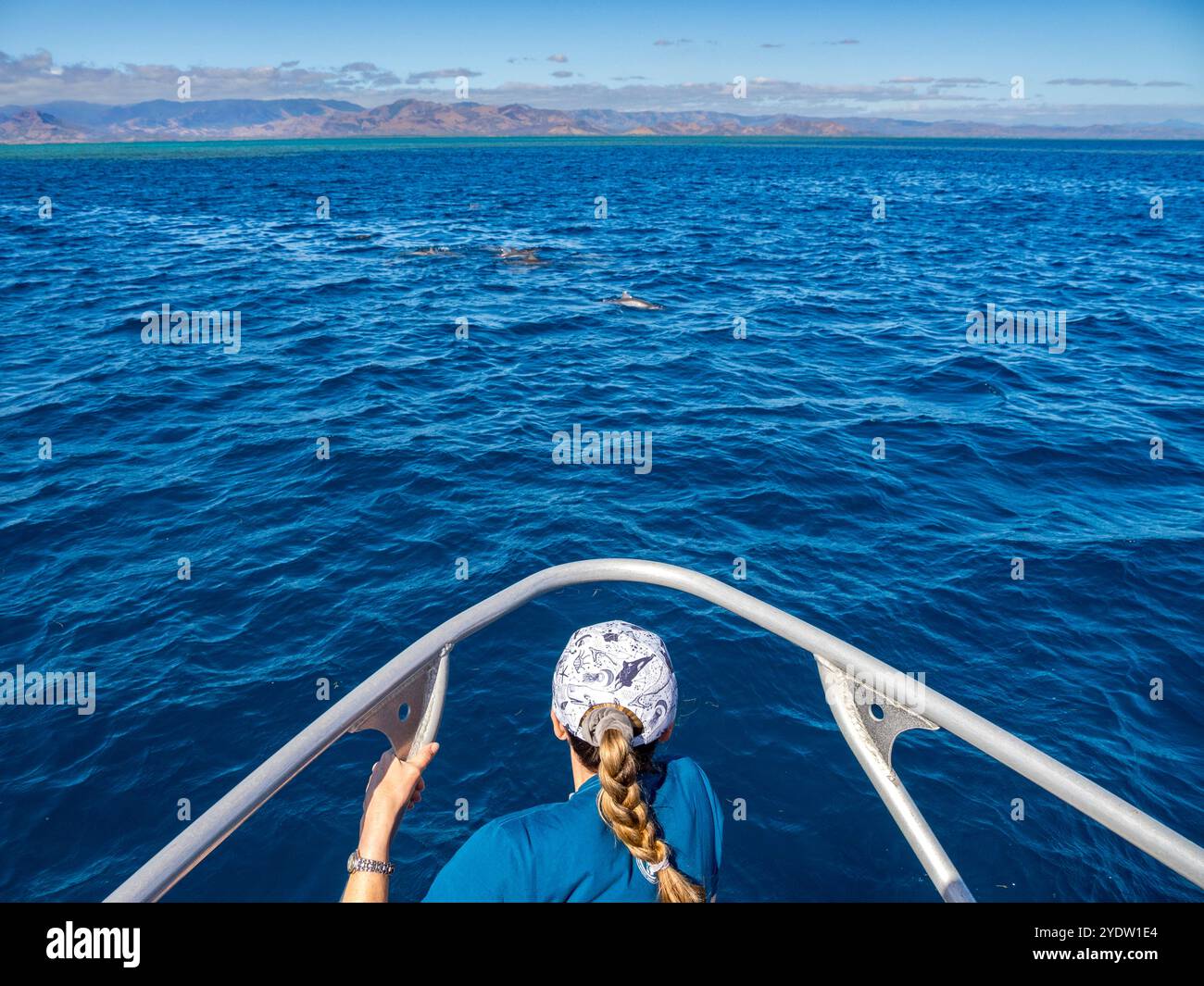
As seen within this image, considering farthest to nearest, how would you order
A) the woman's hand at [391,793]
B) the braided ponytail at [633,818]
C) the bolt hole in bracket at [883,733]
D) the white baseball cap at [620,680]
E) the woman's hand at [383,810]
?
the bolt hole in bracket at [883,733]
the woman's hand at [391,793]
the woman's hand at [383,810]
the white baseball cap at [620,680]
the braided ponytail at [633,818]

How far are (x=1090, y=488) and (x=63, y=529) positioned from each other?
17.4 metres

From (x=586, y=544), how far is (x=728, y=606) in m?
7.85

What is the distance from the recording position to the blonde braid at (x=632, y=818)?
232cm

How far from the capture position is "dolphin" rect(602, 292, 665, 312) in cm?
2553

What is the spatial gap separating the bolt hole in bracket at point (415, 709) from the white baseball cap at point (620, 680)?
3.44 ft

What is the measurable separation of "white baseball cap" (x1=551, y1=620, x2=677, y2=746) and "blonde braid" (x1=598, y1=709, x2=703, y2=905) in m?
0.27

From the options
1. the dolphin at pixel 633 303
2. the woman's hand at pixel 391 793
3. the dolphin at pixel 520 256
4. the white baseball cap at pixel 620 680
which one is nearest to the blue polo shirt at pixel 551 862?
the white baseball cap at pixel 620 680

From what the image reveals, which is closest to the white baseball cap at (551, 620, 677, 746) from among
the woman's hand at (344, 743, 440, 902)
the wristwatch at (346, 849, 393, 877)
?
the woman's hand at (344, 743, 440, 902)

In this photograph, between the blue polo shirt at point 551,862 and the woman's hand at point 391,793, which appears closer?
the blue polo shirt at point 551,862

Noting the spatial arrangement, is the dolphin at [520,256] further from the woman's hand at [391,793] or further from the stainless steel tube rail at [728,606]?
the woman's hand at [391,793]

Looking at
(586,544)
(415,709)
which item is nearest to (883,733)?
(415,709)

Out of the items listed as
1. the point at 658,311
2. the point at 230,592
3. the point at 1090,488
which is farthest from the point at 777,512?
the point at 658,311
